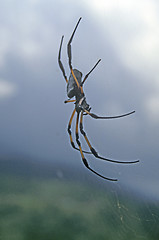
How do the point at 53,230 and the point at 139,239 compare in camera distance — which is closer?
the point at 139,239

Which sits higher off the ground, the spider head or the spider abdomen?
the spider abdomen

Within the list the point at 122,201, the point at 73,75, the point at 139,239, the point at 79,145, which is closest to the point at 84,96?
the point at 73,75

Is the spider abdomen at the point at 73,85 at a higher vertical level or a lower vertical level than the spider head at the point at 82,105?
higher

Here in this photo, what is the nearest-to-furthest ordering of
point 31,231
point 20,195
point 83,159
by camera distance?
point 83,159
point 31,231
point 20,195

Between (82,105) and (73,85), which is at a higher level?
(73,85)

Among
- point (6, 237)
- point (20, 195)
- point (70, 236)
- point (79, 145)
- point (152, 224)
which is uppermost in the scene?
point (79, 145)

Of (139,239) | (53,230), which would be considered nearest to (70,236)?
(53,230)

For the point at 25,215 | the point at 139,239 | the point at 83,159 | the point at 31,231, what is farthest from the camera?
the point at 25,215

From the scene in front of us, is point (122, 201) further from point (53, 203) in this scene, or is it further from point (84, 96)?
point (53, 203)

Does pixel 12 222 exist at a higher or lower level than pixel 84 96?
lower
